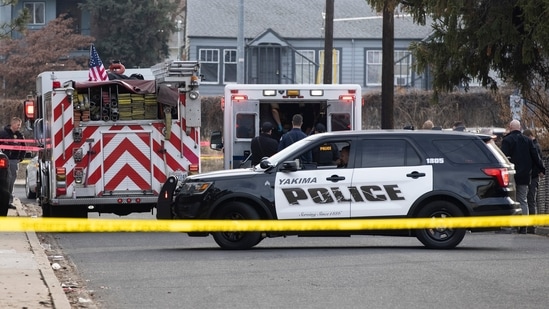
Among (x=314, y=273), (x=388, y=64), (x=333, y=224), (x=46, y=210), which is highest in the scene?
(x=388, y=64)

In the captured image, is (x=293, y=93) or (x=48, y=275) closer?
(x=48, y=275)

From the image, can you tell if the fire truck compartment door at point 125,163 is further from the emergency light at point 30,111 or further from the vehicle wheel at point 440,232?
the vehicle wheel at point 440,232

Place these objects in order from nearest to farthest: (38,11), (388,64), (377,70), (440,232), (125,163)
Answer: (440,232) < (125,163) < (388,64) < (377,70) < (38,11)

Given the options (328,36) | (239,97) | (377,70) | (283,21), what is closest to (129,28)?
(283,21)

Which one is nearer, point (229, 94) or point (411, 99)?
point (229, 94)

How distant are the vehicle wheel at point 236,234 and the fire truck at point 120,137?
11.7 ft

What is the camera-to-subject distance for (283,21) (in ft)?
187

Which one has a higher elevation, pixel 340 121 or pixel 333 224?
pixel 340 121

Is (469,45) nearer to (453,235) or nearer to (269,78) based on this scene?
(453,235)

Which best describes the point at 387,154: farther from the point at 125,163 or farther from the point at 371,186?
the point at 125,163

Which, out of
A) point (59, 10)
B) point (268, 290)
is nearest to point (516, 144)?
point (268, 290)

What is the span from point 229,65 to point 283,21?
11.6ft

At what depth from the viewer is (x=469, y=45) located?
19.8 meters

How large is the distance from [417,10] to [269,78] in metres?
35.2
